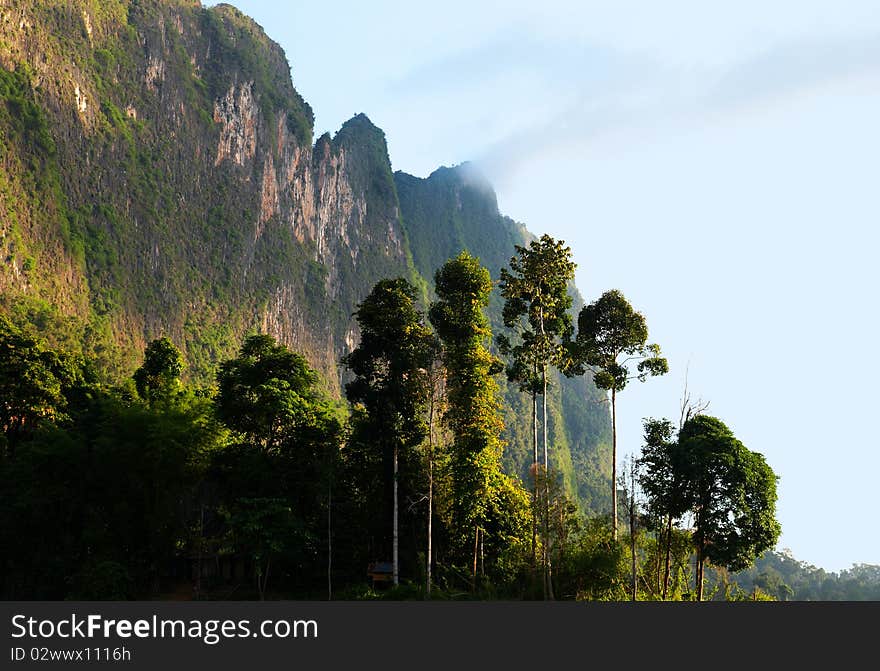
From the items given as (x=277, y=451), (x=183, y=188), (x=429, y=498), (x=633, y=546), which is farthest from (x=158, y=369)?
Answer: (x=183, y=188)

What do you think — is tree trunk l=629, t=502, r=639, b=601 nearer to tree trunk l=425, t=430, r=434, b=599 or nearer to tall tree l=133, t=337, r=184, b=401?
tree trunk l=425, t=430, r=434, b=599

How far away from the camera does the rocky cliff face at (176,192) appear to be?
8056 centimetres

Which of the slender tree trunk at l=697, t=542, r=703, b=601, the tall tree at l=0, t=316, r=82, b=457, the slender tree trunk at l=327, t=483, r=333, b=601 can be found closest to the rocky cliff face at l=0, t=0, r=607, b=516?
the tall tree at l=0, t=316, r=82, b=457

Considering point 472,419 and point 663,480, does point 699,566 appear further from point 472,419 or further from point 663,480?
point 472,419

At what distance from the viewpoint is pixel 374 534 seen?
28734mm

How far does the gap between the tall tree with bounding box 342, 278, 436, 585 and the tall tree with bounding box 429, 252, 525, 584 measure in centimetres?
88

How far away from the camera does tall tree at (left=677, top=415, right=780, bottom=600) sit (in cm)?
2167

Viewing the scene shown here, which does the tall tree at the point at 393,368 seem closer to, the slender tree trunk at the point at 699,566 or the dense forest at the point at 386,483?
the dense forest at the point at 386,483

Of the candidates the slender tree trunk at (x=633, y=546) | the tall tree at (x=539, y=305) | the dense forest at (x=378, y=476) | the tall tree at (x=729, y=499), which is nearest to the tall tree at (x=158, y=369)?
the dense forest at (x=378, y=476)

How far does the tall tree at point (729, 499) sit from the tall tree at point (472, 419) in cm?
612

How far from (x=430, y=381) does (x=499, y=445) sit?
3.11 m

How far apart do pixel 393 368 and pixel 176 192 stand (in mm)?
86446
